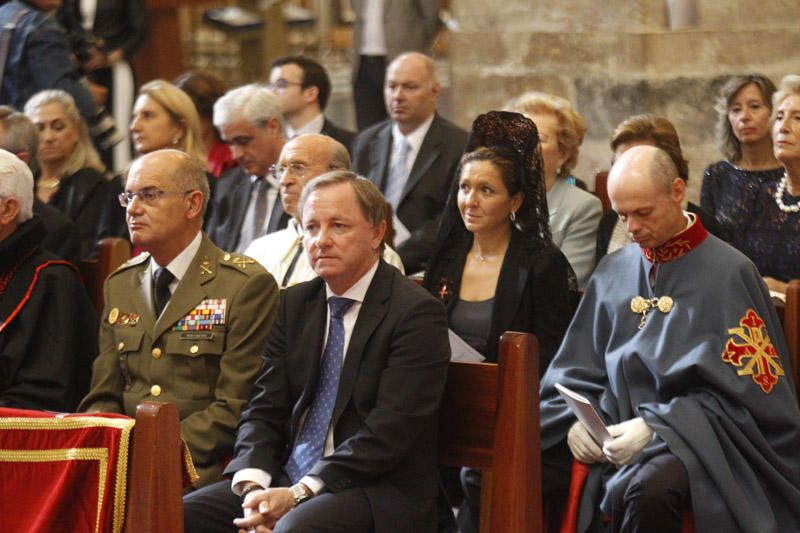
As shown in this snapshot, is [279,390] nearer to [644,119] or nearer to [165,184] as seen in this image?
[165,184]

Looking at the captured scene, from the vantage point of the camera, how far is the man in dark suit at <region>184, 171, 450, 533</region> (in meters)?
3.43

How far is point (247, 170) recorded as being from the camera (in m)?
5.94

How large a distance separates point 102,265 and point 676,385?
227cm

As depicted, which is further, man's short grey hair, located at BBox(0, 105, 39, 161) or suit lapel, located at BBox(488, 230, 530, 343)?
man's short grey hair, located at BBox(0, 105, 39, 161)

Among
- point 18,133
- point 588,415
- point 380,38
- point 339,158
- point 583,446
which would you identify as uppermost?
point 380,38

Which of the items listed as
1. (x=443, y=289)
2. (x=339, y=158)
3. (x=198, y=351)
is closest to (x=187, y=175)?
(x=198, y=351)

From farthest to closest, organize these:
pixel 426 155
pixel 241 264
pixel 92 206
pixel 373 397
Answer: pixel 426 155 → pixel 92 206 → pixel 241 264 → pixel 373 397

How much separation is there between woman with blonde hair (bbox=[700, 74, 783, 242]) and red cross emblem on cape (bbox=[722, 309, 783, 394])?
1378mm

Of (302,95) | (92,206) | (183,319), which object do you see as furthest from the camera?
(302,95)

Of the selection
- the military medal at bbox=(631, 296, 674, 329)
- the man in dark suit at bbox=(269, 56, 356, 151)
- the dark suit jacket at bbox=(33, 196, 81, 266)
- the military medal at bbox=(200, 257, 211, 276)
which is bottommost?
the military medal at bbox=(631, 296, 674, 329)

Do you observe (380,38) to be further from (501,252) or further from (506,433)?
(506,433)

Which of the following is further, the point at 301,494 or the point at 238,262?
the point at 238,262

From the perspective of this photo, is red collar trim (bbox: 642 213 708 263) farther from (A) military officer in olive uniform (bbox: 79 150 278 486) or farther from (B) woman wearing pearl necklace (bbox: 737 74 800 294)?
(A) military officer in olive uniform (bbox: 79 150 278 486)

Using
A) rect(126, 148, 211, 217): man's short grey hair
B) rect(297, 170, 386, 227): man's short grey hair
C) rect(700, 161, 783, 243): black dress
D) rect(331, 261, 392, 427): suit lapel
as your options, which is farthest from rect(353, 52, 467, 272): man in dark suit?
rect(331, 261, 392, 427): suit lapel
